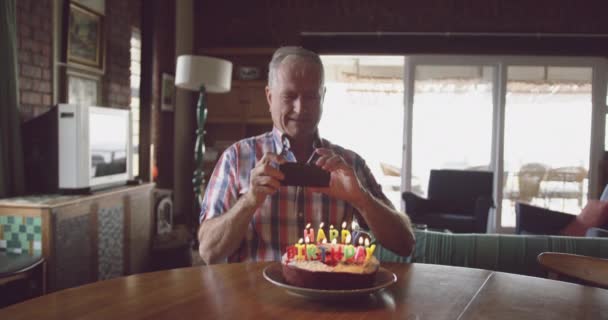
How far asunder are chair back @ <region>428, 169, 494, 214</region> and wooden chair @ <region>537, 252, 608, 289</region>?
3893mm

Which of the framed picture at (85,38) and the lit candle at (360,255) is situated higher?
the framed picture at (85,38)

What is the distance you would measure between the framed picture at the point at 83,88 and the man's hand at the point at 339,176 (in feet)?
7.98

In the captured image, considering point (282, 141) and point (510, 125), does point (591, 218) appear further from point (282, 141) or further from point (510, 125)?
point (510, 125)

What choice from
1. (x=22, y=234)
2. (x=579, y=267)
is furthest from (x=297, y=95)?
(x=22, y=234)

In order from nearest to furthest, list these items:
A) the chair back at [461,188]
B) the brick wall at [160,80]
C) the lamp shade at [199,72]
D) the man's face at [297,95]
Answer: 1. the man's face at [297,95]
2. the lamp shade at [199,72]
3. the brick wall at [160,80]
4. the chair back at [461,188]

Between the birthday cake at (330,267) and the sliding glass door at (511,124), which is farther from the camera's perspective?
the sliding glass door at (511,124)

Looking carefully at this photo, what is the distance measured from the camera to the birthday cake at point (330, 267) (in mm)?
1021

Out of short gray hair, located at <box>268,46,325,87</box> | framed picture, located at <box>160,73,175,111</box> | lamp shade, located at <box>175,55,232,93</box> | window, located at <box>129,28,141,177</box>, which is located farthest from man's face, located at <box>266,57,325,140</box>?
framed picture, located at <box>160,73,175,111</box>

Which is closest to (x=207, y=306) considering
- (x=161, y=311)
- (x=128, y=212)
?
(x=161, y=311)

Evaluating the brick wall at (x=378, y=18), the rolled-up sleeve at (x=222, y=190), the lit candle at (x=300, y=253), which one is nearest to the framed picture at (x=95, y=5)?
the brick wall at (x=378, y=18)

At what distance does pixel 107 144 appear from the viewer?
3.27 metres

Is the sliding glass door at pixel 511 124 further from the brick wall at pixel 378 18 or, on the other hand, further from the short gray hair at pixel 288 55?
the short gray hair at pixel 288 55

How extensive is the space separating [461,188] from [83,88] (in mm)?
3717

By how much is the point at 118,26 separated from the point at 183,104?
65.6 inches
